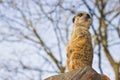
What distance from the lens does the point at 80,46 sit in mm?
3650

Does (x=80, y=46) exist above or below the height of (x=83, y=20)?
below

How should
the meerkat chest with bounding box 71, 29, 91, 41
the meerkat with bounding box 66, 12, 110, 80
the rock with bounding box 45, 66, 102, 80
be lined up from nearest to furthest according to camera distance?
the rock with bounding box 45, 66, 102, 80
the meerkat with bounding box 66, 12, 110, 80
the meerkat chest with bounding box 71, 29, 91, 41

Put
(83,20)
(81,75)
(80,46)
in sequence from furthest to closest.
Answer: (83,20), (80,46), (81,75)

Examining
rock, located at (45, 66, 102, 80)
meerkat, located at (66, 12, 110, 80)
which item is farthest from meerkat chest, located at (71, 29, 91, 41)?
rock, located at (45, 66, 102, 80)

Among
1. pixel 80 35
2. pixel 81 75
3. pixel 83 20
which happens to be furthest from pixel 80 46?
pixel 81 75

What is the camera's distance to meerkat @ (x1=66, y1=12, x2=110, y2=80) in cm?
357

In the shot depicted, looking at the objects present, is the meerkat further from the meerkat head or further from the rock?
A: the rock

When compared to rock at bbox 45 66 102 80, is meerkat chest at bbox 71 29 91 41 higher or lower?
higher

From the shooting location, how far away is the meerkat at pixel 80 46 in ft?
11.7

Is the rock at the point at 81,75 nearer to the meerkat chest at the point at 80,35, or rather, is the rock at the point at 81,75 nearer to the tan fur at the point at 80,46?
the tan fur at the point at 80,46

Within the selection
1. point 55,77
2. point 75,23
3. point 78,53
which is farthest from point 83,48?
point 55,77

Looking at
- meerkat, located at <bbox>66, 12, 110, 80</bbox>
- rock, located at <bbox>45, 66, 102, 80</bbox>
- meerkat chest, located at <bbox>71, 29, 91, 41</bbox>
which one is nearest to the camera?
rock, located at <bbox>45, 66, 102, 80</bbox>

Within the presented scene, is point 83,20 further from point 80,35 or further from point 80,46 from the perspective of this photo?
point 80,46

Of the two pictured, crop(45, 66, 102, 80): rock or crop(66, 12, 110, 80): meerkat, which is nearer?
crop(45, 66, 102, 80): rock
